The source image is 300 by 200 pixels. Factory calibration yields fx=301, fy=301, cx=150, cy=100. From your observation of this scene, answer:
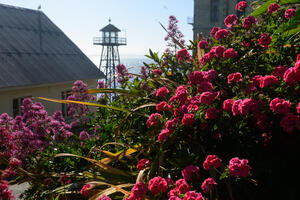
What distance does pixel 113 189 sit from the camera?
1.98m

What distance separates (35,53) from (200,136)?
14230mm

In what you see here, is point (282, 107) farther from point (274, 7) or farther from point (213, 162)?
point (274, 7)

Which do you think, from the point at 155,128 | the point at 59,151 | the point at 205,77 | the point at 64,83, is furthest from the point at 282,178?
the point at 64,83

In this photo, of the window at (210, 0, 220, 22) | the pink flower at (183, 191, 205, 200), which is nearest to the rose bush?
the pink flower at (183, 191, 205, 200)

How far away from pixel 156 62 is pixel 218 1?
24724 mm

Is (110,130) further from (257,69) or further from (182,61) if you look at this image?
(257,69)

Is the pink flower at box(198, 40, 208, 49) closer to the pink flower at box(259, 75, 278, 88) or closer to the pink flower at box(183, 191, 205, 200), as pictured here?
the pink flower at box(259, 75, 278, 88)

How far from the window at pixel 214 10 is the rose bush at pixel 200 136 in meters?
24.6

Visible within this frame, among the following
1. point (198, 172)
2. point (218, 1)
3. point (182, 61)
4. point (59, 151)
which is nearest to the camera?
point (198, 172)

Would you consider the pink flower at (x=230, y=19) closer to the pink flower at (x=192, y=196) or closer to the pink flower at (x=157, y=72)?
the pink flower at (x=157, y=72)

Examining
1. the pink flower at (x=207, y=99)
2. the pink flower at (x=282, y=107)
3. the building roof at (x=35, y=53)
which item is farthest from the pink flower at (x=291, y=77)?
the building roof at (x=35, y=53)

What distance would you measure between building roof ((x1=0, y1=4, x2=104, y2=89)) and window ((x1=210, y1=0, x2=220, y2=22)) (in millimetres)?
13597

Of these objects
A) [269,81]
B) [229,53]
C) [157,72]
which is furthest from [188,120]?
[157,72]

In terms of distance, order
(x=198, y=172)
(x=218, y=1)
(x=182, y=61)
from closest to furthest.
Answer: (x=198, y=172), (x=182, y=61), (x=218, y=1)
